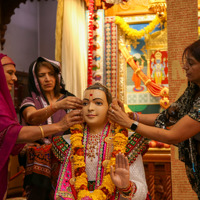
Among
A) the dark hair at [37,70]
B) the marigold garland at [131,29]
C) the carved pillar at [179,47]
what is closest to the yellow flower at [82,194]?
the carved pillar at [179,47]

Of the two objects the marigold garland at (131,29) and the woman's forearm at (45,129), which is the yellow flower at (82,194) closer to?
the woman's forearm at (45,129)

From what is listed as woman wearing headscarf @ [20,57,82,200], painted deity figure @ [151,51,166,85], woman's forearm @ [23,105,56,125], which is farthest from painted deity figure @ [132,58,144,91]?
woman's forearm @ [23,105,56,125]

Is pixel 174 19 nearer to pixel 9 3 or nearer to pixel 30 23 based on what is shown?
pixel 9 3

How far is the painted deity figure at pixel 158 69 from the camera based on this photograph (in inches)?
258

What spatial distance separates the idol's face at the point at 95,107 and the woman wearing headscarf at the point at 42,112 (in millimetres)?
86

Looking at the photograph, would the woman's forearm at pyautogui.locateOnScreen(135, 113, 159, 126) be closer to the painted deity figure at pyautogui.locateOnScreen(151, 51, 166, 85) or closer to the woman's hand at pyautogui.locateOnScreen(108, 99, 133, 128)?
the woman's hand at pyautogui.locateOnScreen(108, 99, 133, 128)

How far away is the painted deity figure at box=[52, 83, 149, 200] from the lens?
2318mm

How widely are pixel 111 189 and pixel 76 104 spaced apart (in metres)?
0.75

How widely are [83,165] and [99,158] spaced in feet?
0.47

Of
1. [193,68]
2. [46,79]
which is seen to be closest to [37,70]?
[46,79]

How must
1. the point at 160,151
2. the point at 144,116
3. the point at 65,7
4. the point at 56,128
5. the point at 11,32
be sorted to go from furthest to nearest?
the point at 11,32, the point at 65,7, the point at 160,151, the point at 144,116, the point at 56,128

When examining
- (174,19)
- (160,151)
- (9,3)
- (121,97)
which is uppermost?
(9,3)

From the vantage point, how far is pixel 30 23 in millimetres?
7203

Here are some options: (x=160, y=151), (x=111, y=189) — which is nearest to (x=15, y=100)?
(x=160, y=151)
